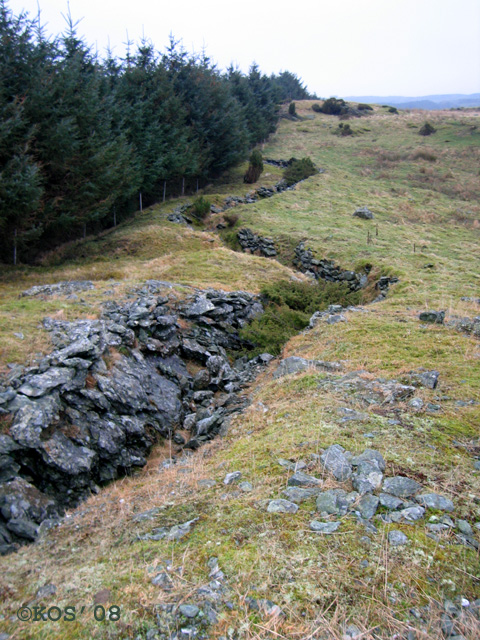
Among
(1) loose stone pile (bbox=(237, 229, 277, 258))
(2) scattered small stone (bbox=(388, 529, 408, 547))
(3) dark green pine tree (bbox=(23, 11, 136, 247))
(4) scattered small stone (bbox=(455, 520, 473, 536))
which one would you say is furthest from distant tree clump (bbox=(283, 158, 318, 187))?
(2) scattered small stone (bbox=(388, 529, 408, 547))

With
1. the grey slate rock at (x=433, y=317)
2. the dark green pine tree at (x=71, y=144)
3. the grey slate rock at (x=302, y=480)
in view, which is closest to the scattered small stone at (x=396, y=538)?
the grey slate rock at (x=302, y=480)

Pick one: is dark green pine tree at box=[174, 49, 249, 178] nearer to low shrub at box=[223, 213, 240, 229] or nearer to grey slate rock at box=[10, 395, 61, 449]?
low shrub at box=[223, 213, 240, 229]

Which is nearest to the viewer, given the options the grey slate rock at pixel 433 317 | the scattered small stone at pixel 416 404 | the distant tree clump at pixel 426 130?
the scattered small stone at pixel 416 404

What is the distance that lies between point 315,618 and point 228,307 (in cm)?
1245

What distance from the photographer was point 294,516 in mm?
3867

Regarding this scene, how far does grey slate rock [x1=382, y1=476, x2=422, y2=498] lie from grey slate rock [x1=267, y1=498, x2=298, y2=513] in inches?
40.3

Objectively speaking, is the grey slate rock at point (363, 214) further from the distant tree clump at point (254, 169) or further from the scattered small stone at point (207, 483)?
the scattered small stone at point (207, 483)

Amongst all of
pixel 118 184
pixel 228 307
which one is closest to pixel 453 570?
pixel 228 307

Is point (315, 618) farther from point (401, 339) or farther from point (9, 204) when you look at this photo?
point (9, 204)

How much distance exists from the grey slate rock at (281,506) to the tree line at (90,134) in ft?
53.3

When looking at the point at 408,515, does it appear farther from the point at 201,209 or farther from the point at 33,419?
the point at 201,209

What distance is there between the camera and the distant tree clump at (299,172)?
127ft

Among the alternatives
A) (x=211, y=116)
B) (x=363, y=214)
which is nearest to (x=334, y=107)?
(x=211, y=116)

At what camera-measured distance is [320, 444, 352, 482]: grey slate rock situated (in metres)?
4.38
